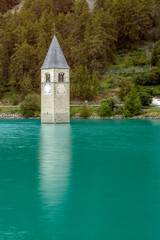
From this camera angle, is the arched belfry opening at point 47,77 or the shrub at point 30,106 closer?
the arched belfry opening at point 47,77

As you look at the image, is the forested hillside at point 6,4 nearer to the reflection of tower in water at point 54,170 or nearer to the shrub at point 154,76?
the shrub at point 154,76

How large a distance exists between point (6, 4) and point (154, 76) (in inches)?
2776

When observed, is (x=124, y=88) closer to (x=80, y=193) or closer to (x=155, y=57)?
(x=155, y=57)

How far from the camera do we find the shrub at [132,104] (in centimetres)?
4600

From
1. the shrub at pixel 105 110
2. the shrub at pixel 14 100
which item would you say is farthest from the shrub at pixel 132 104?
the shrub at pixel 14 100

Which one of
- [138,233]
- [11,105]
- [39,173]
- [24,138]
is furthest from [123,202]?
[11,105]

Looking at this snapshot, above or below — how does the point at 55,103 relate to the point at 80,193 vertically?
above

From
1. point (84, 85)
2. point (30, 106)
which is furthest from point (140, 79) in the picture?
point (30, 106)

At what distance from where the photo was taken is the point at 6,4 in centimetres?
11050

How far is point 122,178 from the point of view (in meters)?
12.8

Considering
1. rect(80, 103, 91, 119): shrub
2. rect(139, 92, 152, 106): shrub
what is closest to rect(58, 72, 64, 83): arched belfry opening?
rect(80, 103, 91, 119): shrub

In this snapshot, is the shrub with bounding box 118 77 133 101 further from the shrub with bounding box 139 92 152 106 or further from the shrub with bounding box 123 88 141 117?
the shrub with bounding box 123 88 141 117

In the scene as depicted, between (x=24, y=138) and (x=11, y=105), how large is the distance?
3214 centimetres

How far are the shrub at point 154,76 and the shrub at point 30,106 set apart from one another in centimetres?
1560
